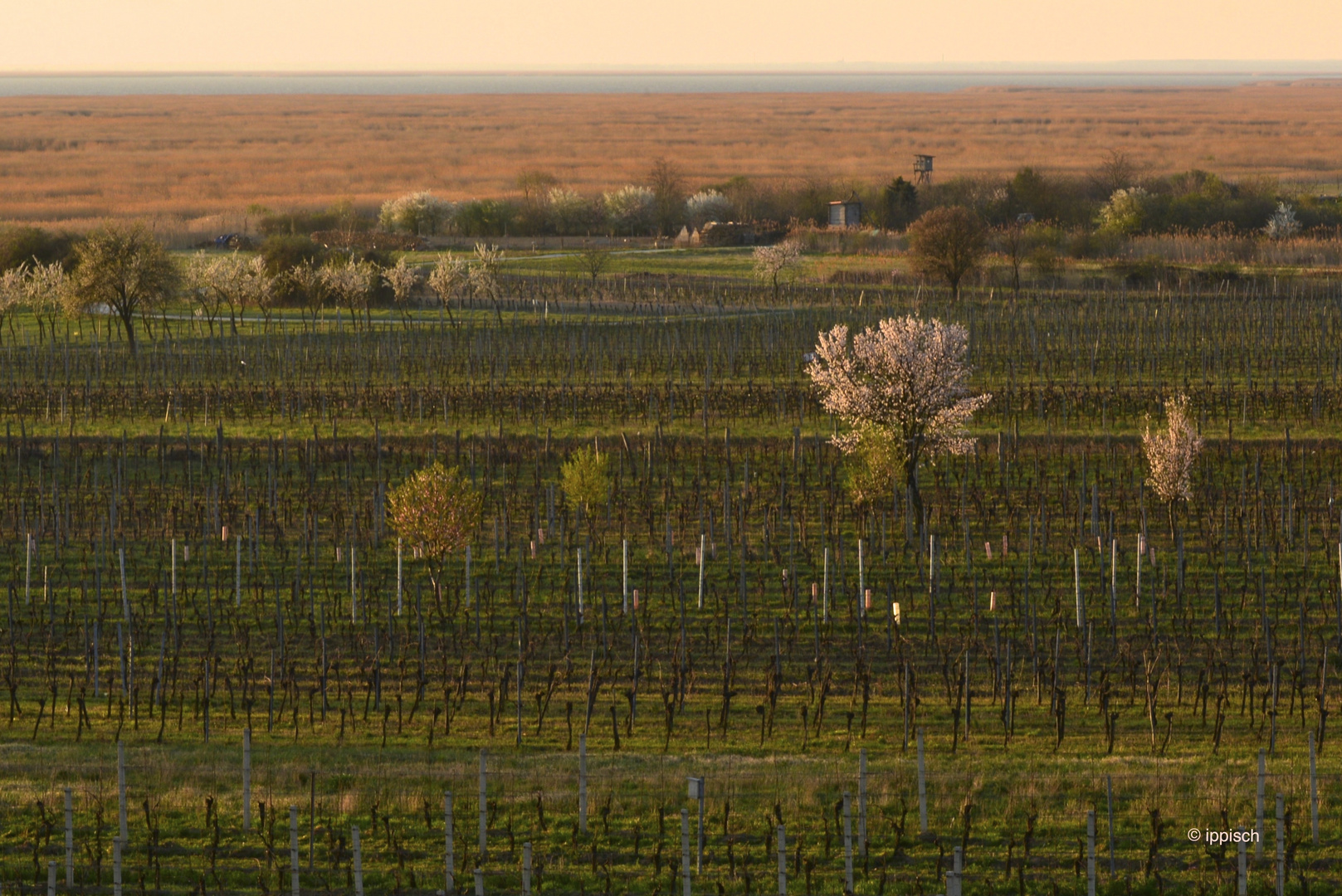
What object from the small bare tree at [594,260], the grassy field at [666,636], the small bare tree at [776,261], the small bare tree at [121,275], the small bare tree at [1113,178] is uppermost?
the small bare tree at [1113,178]

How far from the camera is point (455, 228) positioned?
12525 cm

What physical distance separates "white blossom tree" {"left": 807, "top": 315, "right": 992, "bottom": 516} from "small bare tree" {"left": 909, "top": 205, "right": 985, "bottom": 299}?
40.6 m

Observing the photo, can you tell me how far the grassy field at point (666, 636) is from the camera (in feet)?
64.4

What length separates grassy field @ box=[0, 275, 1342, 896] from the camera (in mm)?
19641

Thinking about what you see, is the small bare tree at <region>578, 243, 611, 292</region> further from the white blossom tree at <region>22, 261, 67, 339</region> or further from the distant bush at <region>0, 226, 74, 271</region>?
the distant bush at <region>0, 226, 74, 271</region>

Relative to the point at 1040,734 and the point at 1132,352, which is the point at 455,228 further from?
the point at 1040,734

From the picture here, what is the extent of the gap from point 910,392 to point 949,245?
42747mm

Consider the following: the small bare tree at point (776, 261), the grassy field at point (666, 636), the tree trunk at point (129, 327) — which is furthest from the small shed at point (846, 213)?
the grassy field at point (666, 636)

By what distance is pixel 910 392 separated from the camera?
38188mm

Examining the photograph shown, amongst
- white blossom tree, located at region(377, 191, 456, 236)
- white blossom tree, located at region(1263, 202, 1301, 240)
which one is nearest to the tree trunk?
white blossom tree, located at region(377, 191, 456, 236)

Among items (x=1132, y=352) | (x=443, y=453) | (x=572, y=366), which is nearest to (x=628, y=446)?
(x=443, y=453)

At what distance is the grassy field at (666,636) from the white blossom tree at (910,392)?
47.2 inches

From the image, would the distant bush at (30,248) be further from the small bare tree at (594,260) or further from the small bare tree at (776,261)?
the small bare tree at (776,261)

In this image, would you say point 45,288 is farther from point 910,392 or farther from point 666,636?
point 666,636
